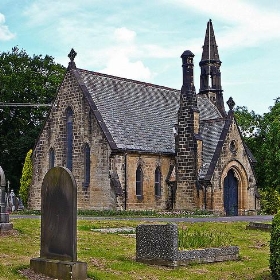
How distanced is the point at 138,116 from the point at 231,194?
8.73 m

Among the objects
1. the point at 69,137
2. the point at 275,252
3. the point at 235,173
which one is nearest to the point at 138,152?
the point at 69,137

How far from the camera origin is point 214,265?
15.5 metres

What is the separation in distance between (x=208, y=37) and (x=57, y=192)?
4099 cm

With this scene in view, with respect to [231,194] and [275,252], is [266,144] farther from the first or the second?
[275,252]

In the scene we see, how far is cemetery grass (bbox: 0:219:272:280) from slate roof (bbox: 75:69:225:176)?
19.1 m

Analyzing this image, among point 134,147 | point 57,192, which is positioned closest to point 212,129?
point 134,147

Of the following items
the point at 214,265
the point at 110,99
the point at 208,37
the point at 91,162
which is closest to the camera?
the point at 214,265

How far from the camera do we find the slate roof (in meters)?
40.1

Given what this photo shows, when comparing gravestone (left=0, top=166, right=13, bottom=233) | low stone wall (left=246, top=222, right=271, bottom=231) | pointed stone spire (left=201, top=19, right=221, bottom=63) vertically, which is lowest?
low stone wall (left=246, top=222, right=271, bottom=231)

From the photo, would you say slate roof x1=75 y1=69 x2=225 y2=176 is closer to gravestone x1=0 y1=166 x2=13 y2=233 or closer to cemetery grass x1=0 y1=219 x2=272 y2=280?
gravestone x1=0 y1=166 x2=13 y2=233

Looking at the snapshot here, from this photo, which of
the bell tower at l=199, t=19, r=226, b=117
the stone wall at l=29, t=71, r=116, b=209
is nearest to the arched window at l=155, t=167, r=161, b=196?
the stone wall at l=29, t=71, r=116, b=209

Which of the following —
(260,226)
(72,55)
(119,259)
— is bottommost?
(119,259)

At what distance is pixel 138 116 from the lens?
141 feet

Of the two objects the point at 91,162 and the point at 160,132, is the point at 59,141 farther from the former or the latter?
the point at 160,132
